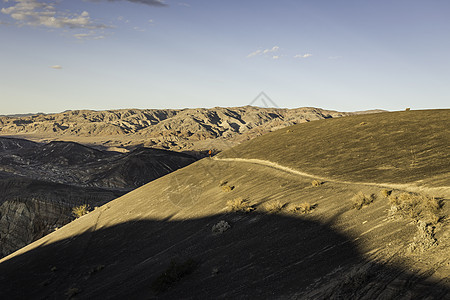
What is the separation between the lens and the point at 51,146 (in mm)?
116562

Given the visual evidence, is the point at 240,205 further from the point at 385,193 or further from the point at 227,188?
the point at 385,193

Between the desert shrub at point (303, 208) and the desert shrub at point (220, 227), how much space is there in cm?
305

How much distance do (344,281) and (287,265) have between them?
2.47m

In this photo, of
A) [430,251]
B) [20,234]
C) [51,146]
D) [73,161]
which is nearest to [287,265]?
[430,251]

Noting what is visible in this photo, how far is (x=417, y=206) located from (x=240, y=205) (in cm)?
806

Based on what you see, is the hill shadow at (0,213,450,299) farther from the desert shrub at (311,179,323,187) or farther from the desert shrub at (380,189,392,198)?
the desert shrub at (311,179,323,187)

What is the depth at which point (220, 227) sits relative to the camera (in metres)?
15.1

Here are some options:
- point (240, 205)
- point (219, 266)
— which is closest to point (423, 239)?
point (219, 266)

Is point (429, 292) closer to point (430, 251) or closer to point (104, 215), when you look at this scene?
point (430, 251)

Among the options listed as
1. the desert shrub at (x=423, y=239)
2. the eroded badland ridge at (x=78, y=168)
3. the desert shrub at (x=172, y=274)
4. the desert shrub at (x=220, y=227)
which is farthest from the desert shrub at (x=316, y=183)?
the eroded badland ridge at (x=78, y=168)

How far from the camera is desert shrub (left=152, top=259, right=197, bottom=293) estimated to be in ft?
39.2

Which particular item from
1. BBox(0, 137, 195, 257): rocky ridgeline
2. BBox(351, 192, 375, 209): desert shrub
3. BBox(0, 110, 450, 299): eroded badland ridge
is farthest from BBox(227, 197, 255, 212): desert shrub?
BBox(0, 137, 195, 257): rocky ridgeline

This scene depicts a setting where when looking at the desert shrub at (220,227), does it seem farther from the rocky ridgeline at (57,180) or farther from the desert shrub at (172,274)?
the rocky ridgeline at (57,180)

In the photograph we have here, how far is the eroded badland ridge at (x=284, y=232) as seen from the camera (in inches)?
353
